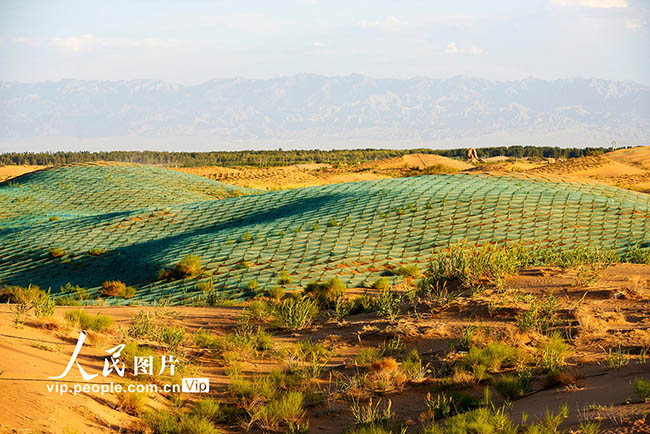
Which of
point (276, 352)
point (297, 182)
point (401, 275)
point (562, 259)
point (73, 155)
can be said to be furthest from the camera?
point (73, 155)

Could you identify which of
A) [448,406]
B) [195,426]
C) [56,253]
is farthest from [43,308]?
[56,253]

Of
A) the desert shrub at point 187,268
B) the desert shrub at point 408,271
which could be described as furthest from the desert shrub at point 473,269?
the desert shrub at point 187,268

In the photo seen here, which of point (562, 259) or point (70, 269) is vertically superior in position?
point (562, 259)

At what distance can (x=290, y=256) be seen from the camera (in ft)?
60.1

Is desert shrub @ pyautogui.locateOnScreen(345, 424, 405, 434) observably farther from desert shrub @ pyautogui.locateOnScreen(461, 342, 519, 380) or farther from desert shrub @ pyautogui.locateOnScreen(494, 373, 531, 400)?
desert shrub @ pyautogui.locateOnScreen(461, 342, 519, 380)

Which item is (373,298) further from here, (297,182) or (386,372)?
(297,182)

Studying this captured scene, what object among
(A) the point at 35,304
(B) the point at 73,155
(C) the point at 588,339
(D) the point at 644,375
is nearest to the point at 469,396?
(D) the point at 644,375

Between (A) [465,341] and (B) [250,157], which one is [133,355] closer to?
(A) [465,341]

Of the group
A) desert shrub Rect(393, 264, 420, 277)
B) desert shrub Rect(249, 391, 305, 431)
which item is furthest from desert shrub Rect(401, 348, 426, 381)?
desert shrub Rect(393, 264, 420, 277)

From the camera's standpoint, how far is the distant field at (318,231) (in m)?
17.4

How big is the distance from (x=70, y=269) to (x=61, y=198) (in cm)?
2155

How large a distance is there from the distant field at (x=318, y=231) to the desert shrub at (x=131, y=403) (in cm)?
795

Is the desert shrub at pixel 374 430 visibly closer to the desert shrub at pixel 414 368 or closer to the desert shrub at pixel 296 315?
the desert shrub at pixel 414 368

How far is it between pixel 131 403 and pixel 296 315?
4204 mm
